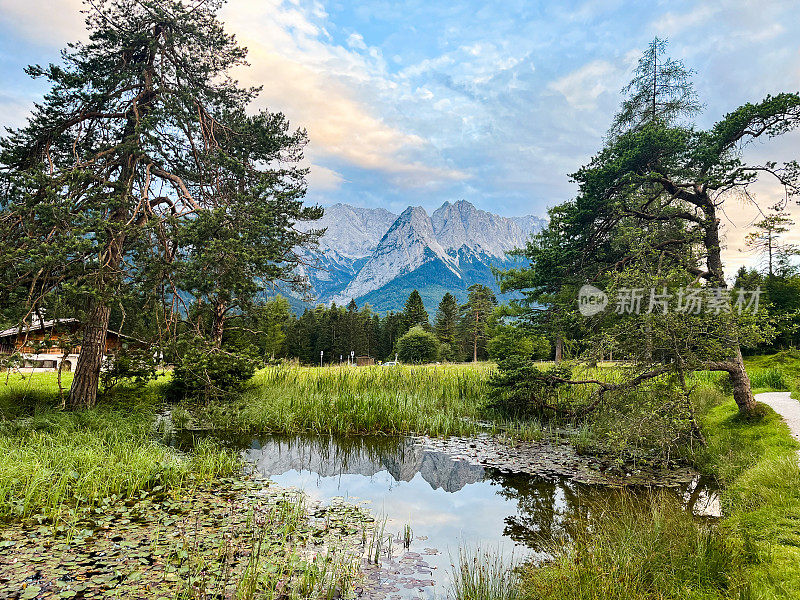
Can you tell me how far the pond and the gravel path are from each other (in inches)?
120

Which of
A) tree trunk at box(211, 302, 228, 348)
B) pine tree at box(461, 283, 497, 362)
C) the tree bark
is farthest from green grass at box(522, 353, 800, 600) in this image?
pine tree at box(461, 283, 497, 362)

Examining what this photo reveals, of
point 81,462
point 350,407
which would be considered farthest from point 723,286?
point 81,462

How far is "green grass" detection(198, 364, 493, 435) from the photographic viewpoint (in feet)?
39.3

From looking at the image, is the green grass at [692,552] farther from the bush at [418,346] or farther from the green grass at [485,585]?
the bush at [418,346]

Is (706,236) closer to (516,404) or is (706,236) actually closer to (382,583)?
(516,404)

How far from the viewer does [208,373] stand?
11.3 meters

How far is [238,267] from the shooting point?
349 inches

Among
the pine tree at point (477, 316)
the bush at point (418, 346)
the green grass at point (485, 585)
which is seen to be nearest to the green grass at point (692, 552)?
the green grass at point (485, 585)

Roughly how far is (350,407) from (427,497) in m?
5.62

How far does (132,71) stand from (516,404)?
14.2 m

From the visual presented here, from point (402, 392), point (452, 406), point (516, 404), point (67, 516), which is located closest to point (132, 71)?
point (67, 516)

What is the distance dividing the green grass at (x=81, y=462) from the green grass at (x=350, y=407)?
Result: 2856mm

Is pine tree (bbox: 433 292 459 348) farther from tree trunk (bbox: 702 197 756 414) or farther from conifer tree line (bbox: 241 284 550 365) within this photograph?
tree trunk (bbox: 702 197 756 414)

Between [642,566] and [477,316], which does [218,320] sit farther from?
[477,316]
